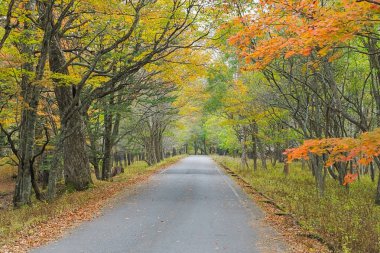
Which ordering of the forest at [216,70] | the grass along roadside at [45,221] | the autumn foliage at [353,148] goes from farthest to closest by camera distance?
the forest at [216,70], the grass along roadside at [45,221], the autumn foliage at [353,148]

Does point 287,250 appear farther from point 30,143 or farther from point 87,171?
point 87,171

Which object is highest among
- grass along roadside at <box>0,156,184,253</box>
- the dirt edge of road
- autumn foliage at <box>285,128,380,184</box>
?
autumn foliage at <box>285,128,380,184</box>

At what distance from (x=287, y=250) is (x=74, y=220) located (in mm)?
5860

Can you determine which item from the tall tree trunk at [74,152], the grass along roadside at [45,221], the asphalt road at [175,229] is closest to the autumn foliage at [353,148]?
the asphalt road at [175,229]

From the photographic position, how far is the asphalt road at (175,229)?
7.40 meters

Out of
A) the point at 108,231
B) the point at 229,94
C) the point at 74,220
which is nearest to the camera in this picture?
the point at 108,231

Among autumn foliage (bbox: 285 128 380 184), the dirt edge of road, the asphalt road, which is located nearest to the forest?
autumn foliage (bbox: 285 128 380 184)

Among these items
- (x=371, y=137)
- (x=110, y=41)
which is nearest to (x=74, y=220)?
(x=371, y=137)

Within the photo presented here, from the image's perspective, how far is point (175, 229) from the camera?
902 cm

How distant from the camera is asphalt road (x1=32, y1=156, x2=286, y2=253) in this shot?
7.40 m

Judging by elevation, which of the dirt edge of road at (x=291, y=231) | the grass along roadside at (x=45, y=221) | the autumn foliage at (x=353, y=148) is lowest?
the dirt edge of road at (x=291, y=231)

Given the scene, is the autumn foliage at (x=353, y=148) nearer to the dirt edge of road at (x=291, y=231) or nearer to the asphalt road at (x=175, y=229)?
the dirt edge of road at (x=291, y=231)

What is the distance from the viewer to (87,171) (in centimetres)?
1728

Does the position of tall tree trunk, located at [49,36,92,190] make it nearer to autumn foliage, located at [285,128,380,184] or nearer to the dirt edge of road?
the dirt edge of road
